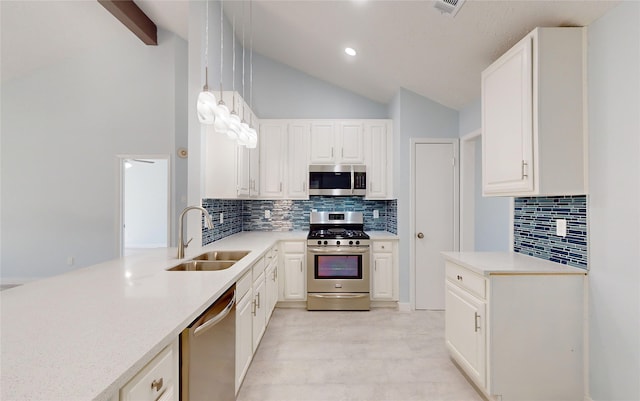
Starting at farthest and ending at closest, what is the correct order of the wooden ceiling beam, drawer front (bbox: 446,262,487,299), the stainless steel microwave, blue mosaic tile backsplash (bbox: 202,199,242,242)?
the stainless steel microwave
the wooden ceiling beam
blue mosaic tile backsplash (bbox: 202,199,242,242)
drawer front (bbox: 446,262,487,299)

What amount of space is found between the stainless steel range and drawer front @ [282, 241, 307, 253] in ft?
0.26

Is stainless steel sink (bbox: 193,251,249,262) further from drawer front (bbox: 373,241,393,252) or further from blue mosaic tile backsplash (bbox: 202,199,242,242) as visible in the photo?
drawer front (bbox: 373,241,393,252)

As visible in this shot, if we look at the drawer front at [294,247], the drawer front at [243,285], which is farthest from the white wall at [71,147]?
the drawer front at [243,285]

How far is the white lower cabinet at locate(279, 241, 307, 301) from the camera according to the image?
146 inches

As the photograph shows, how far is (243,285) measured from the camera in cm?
201

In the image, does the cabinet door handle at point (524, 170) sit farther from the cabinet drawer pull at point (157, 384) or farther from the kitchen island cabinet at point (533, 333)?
the cabinet drawer pull at point (157, 384)

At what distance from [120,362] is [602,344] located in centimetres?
240

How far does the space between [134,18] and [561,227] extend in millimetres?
5181

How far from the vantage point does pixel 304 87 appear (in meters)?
4.27

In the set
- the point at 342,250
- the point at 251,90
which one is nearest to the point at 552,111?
the point at 342,250

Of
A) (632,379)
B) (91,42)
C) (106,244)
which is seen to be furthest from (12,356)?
(91,42)

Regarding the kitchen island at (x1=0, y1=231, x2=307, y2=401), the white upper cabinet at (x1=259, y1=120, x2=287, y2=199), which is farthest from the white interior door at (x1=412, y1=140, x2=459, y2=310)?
the kitchen island at (x1=0, y1=231, x2=307, y2=401)

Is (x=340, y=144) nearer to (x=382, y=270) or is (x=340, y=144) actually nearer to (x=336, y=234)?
(x=336, y=234)

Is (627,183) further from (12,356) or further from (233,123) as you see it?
(12,356)
